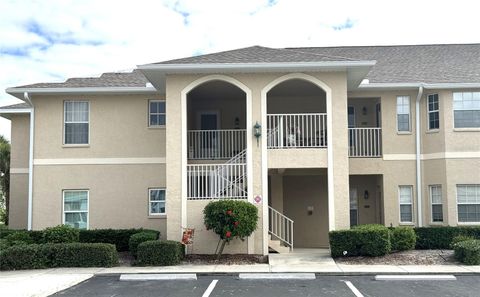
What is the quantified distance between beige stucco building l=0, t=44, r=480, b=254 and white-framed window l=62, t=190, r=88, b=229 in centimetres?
4

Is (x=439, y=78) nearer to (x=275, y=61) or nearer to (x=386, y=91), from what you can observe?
(x=386, y=91)

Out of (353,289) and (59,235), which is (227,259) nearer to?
(353,289)

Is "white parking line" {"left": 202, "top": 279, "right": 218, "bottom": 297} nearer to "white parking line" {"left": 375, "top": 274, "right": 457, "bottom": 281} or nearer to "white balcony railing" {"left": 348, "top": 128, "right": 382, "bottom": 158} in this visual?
"white parking line" {"left": 375, "top": 274, "right": 457, "bottom": 281}

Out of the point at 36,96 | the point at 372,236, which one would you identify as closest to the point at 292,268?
the point at 372,236

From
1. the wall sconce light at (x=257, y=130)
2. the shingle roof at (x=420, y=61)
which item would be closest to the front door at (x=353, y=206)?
the shingle roof at (x=420, y=61)

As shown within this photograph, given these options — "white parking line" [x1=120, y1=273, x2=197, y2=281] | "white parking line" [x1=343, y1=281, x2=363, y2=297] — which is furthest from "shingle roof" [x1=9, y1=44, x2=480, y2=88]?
"white parking line" [x1=343, y1=281, x2=363, y2=297]

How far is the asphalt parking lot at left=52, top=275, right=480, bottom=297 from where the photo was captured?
38.5 feet

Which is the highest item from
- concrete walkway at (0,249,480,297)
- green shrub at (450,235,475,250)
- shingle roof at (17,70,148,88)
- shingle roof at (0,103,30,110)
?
shingle roof at (17,70,148,88)

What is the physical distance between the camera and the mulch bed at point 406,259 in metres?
15.5

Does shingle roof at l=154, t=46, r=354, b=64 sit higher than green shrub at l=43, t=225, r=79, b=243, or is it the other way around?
shingle roof at l=154, t=46, r=354, b=64

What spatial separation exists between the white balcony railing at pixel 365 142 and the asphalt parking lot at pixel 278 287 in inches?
292

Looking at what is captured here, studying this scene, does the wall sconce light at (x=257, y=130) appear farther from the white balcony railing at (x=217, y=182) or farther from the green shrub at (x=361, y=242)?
the green shrub at (x=361, y=242)

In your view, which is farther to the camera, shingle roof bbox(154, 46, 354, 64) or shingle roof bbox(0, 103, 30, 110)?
shingle roof bbox(0, 103, 30, 110)

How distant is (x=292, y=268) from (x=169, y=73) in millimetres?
7255
